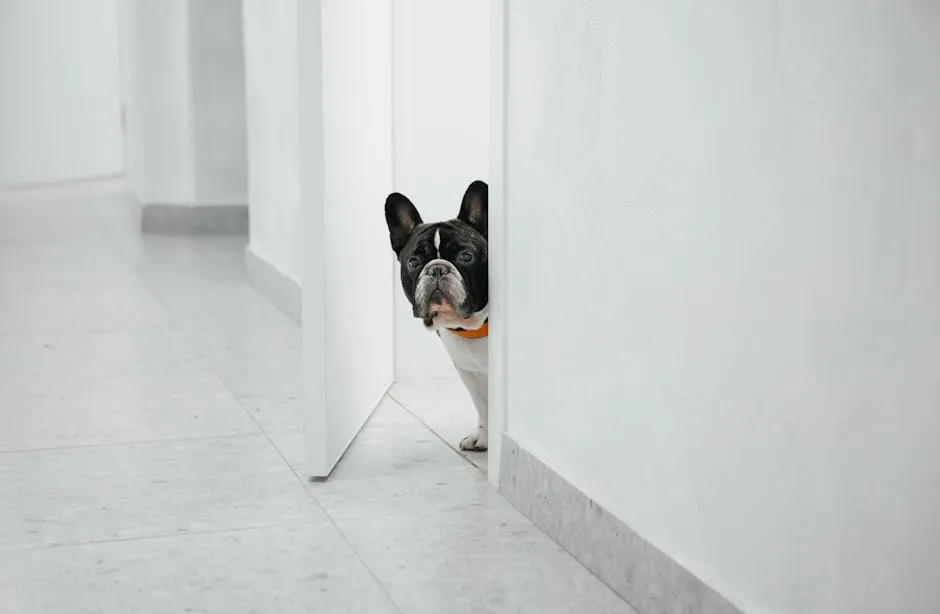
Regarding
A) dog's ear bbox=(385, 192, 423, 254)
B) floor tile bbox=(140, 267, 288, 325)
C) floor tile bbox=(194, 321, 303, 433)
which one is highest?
dog's ear bbox=(385, 192, 423, 254)

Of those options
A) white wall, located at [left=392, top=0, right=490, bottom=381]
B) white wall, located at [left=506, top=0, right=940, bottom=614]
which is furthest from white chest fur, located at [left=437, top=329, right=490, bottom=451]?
white wall, located at [left=392, top=0, right=490, bottom=381]

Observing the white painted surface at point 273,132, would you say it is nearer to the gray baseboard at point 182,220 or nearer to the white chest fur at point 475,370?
the white chest fur at point 475,370

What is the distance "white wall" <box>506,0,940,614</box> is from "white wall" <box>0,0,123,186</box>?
8525mm

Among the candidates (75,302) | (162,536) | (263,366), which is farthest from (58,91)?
(162,536)

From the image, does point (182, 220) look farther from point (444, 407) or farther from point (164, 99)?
point (444, 407)

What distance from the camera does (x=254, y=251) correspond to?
17.8ft

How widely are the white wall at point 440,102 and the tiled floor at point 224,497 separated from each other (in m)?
0.58

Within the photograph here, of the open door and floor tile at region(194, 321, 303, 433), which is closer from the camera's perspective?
the open door

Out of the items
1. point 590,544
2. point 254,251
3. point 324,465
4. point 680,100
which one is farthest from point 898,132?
point 254,251

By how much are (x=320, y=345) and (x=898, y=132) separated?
1.59 m

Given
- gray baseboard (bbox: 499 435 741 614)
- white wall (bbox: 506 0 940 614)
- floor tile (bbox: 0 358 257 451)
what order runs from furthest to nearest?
floor tile (bbox: 0 358 257 451) → gray baseboard (bbox: 499 435 741 614) → white wall (bbox: 506 0 940 614)

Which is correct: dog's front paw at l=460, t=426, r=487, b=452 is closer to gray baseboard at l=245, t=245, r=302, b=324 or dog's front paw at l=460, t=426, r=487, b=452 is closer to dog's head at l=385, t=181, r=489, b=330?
dog's head at l=385, t=181, r=489, b=330

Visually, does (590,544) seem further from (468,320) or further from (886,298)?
(886,298)

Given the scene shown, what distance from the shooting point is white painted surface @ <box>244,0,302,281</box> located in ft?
15.1
